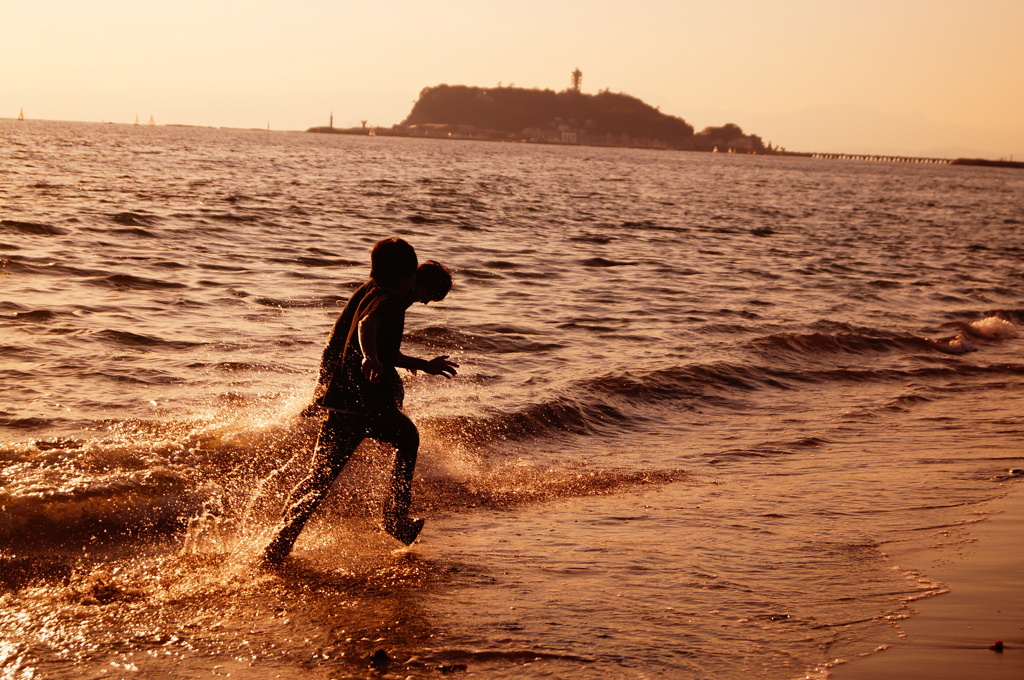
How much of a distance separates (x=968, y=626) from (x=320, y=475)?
327cm

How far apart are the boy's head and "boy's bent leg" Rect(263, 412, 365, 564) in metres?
0.75

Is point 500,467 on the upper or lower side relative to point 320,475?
lower

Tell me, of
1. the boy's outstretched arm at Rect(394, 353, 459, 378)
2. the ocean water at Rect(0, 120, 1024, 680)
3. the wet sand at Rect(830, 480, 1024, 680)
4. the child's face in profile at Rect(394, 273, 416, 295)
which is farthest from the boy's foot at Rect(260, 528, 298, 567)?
the wet sand at Rect(830, 480, 1024, 680)

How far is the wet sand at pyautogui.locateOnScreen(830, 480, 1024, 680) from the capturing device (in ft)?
13.3

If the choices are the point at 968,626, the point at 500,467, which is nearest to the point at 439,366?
the point at 500,467

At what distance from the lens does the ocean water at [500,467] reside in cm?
439

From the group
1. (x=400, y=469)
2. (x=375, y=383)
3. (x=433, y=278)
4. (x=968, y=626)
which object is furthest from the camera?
(x=400, y=469)

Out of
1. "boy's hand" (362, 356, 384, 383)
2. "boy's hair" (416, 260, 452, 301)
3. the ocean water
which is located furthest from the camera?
"boy's hair" (416, 260, 452, 301)

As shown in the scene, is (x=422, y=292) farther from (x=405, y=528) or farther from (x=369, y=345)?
(x=405, y=528)

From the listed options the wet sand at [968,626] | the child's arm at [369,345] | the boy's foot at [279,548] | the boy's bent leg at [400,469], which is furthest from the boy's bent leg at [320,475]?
the wet sand at [968,626]

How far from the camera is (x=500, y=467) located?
753cm

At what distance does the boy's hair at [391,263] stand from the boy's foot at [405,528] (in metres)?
1.39

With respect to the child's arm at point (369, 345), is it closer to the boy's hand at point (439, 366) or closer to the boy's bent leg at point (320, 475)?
the boy's hand at point (439, 366)

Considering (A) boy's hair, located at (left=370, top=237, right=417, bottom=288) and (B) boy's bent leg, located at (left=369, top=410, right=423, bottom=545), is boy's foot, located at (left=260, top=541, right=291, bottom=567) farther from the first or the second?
(A) boy's hair, located at (left=370, top=237, right=417, bottom=288)
